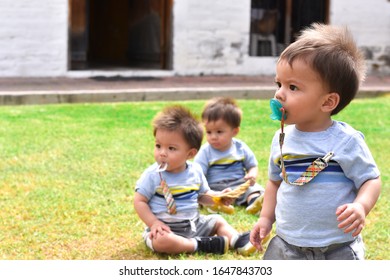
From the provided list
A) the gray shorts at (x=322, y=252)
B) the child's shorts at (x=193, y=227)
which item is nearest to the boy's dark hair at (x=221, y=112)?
the child's shorts at (x=193, y=227)

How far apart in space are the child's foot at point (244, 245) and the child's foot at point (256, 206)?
0.77 meters

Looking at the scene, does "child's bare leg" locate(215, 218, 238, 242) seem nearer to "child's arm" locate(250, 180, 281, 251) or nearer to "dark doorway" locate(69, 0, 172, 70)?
"child's arm" locate(250, 180, 281, 251)

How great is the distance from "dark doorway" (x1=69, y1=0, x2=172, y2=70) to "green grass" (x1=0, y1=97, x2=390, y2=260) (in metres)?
5.30

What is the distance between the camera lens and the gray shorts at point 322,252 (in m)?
2.99

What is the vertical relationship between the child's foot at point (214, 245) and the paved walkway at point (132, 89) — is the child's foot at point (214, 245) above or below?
above

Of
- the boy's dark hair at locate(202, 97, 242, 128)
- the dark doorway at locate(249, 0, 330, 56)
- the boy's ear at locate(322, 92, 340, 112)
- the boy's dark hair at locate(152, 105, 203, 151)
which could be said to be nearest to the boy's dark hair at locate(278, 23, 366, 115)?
the boy's ear at locate(322, 92, 340, 112)

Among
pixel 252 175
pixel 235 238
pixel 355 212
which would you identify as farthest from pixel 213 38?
pixel 355 212

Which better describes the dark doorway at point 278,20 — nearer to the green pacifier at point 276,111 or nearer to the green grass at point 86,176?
the green grass at point 86,176

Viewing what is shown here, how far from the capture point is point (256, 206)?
4.91 metres

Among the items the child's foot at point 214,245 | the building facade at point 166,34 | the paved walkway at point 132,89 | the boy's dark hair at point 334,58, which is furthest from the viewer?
the building facade at point 166,34

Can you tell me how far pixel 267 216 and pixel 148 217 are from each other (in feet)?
3.38

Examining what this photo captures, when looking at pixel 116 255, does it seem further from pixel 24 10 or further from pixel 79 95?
pixel 24 10

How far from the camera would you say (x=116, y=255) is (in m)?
3.99

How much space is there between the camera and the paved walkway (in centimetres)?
1102
